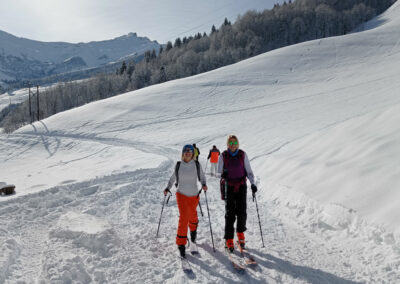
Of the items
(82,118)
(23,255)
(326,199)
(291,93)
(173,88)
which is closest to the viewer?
(23,255)

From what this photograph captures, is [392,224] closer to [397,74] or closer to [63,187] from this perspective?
[63,187]

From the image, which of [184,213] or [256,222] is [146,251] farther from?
[256,222]

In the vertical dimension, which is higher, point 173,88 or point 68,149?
point 173,88

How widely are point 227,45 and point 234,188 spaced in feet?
400

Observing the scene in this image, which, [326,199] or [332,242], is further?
[326,199]

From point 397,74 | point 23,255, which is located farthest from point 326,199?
→ point 397,74

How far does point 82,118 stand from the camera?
44.2m

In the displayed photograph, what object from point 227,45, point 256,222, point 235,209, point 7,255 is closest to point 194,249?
point 235,209

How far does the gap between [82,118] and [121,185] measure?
3672cm

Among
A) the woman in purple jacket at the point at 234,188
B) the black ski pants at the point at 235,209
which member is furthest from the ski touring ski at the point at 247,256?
the black ski pants at the point at 235,209

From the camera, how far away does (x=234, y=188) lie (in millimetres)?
6102

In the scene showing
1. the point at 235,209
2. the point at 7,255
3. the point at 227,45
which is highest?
the point at 227,45

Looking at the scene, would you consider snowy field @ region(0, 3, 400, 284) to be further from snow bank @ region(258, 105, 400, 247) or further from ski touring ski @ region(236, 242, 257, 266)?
ski touring ski @ region(236, 242, 257, 266)

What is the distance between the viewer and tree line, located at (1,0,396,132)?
104m
